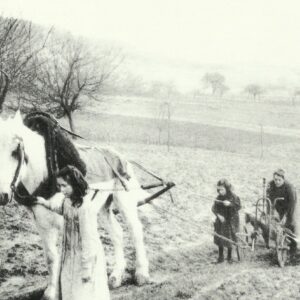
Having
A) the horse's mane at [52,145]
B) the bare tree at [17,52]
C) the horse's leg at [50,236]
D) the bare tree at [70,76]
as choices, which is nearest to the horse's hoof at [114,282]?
the horse's leg at [50,236]

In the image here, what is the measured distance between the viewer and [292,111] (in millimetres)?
4301

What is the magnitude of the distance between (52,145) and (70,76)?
112 cm

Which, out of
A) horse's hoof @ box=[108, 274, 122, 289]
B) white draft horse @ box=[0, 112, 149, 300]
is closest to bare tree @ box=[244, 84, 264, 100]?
white draft horse @ box=[0, 112, 149, 300]

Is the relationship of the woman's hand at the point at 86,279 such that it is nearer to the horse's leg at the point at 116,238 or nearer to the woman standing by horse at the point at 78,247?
the woman standing by horse at the point at 78,247

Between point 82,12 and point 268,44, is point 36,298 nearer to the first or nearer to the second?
point 82,12

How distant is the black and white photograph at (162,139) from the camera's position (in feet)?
10.4

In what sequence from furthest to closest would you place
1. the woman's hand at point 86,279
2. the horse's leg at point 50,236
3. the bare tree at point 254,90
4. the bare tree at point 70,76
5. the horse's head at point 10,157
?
the bare tree at point 254,90
the bare tree at point 70,76
the horse's leg at point 50,236
the woman's hand at point 86,279
the horse's head at point 10,157

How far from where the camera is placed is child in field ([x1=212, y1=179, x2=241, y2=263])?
3.62 m

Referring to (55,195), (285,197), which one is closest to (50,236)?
(55,195)

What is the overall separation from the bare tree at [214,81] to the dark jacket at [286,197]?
3.01 feet

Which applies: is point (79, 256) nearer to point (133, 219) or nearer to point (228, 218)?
point (133, 219)

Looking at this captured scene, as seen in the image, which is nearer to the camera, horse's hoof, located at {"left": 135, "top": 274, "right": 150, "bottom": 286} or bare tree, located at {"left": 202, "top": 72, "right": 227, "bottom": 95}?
horse's hoof, located at {"left": 135, "top": 274, "right": 150, "bottom": 286}

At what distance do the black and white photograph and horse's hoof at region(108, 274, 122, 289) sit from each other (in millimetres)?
10

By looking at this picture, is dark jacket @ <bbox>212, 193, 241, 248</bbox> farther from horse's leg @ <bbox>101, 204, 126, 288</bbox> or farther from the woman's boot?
horse's leg @ <bbox>101, 204, 126, 288</bbox>
